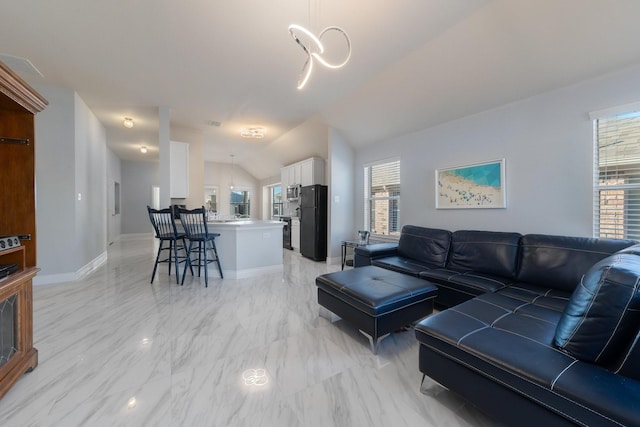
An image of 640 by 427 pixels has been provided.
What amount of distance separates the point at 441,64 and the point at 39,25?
3978 mm

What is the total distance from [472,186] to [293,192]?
4.07m

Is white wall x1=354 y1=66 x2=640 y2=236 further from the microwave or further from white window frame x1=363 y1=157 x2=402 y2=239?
the microwave

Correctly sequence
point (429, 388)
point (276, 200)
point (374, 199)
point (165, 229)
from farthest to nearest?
point (276, 200)
point (374, 199)
point (165, 229)
point (429, 388)

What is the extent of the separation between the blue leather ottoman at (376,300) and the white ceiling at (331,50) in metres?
2.37

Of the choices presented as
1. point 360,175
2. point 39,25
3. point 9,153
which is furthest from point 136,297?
point 360,175

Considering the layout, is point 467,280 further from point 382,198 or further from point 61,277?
point 61,277

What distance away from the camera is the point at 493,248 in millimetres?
2754

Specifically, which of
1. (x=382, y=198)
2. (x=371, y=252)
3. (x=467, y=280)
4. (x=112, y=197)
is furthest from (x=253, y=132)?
(x=112, y=197)

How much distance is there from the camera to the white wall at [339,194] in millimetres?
4938

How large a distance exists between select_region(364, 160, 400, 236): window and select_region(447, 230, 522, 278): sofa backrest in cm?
143

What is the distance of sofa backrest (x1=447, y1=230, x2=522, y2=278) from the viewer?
8.60ft

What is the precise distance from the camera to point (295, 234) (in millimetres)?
6410

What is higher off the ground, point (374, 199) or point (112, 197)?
point (112, 197)

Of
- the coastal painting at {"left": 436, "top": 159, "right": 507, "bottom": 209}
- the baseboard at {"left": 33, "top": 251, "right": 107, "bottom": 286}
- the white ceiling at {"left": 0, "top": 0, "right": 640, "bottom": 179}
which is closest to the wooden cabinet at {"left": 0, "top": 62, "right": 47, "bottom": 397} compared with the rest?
the white ceiling at {"left": 0, "top": 0, "right": 640, "bottom": 179}
